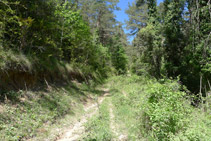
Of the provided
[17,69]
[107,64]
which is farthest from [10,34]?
[107,64]

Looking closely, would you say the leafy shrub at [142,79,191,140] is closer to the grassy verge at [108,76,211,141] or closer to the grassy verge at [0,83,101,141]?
the grassy verge at [108,76,211,141]

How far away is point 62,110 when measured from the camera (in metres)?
7.84

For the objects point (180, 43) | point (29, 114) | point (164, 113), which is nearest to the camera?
point (164, 113)

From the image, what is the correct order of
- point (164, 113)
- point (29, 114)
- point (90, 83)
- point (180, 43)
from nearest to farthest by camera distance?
point (164, 113)
point (29, 114)
point (180, 43)
point (90, 83)

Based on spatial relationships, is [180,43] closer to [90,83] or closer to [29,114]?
[90,83]

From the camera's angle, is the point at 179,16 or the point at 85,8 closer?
the point at 179,16

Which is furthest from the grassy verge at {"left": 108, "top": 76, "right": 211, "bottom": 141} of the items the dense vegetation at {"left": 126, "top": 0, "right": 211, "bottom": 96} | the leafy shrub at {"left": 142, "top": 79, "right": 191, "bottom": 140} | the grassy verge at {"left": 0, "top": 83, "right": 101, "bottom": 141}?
the dense vegetation at {"left": 126, "top": 0, "right": 211, "bottom": 96}

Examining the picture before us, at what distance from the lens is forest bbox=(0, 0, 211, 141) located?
16.0 ft

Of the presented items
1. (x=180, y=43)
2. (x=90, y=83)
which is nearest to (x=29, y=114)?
(x=90, y=83)

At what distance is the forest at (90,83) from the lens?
16.0 ft

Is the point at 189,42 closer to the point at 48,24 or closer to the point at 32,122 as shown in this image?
the point at 48,24

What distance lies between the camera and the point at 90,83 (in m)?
17.7

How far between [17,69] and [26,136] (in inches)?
148

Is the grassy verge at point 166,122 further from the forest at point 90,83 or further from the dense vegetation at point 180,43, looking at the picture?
the dense vegetation at point 180,43
